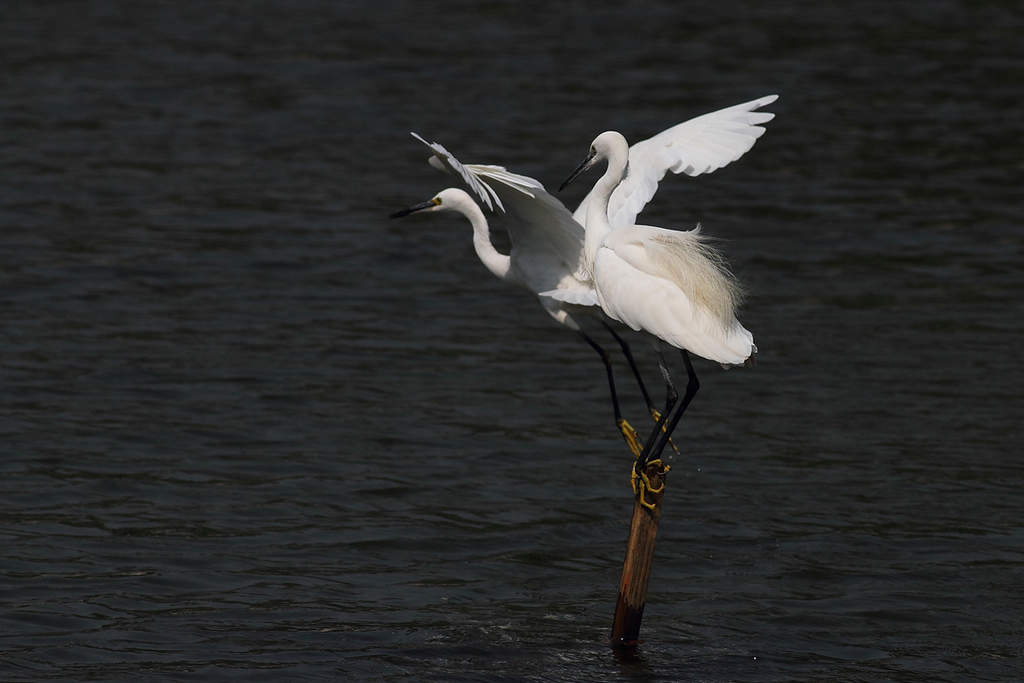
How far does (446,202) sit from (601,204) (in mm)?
1892

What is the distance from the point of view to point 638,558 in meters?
7.65

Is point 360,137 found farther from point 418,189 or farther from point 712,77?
point 712,77

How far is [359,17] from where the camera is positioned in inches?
1076

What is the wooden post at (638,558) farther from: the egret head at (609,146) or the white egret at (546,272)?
the egret head at (609,146)

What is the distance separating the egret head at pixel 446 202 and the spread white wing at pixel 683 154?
0.80 metres

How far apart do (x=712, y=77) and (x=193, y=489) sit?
14.4 metres

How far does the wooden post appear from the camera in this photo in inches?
299

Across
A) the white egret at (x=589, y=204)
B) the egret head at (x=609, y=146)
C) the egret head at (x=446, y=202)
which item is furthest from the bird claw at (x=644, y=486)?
the egret head at (x=446, y=202)

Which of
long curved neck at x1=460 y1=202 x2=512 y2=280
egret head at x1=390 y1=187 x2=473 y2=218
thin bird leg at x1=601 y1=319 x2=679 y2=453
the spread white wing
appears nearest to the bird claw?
thin bird leg at x1=601 y1=319 x2=679 y2=453

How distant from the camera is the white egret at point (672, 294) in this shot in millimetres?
7383

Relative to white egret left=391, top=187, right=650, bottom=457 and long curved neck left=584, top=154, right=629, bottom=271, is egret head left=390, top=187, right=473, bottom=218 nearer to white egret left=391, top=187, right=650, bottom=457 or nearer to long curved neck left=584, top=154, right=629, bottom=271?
white egret left=391, top=187, right=650, bottom=457

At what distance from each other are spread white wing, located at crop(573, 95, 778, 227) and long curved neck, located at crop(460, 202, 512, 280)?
56 centimetres

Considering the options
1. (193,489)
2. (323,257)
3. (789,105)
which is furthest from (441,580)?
(789,105)

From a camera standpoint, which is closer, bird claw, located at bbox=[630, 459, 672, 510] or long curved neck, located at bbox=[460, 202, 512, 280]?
bird claw, located at bbox=[630, 459, 672, 510]
